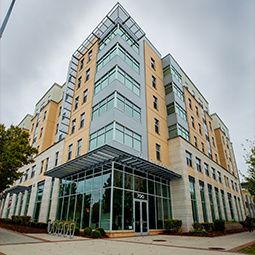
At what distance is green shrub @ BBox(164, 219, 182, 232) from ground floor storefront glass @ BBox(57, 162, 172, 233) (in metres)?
0.60

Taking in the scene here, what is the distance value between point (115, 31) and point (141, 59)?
15.3 feet

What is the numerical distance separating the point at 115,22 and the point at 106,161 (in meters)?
17.9

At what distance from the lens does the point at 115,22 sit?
971 inches

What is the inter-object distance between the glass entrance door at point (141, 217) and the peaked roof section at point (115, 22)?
20.6 meters

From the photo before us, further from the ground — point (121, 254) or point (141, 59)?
point (141, 59)

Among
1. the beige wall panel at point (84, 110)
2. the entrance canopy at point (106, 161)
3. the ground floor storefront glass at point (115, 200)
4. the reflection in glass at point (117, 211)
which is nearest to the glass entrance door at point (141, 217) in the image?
the ground floor storefront glass at point (115, 200)

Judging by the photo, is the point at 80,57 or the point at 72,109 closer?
the point at 72,109

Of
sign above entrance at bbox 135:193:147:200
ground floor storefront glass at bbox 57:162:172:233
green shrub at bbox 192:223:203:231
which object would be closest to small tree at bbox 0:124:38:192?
ground floor storefront glass at bbox 57:162:172:233

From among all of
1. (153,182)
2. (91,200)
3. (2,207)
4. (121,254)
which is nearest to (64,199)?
(91,200)

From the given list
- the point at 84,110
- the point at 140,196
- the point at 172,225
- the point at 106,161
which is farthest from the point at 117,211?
the point at 84,110

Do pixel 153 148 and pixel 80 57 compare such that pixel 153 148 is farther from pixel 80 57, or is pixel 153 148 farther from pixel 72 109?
pixel 80 57

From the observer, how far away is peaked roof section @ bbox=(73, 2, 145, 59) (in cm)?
2447

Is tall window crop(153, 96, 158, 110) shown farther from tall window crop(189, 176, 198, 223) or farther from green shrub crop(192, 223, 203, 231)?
green shrub crop(192, 223, 203, 231)

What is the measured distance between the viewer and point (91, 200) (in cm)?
1669
